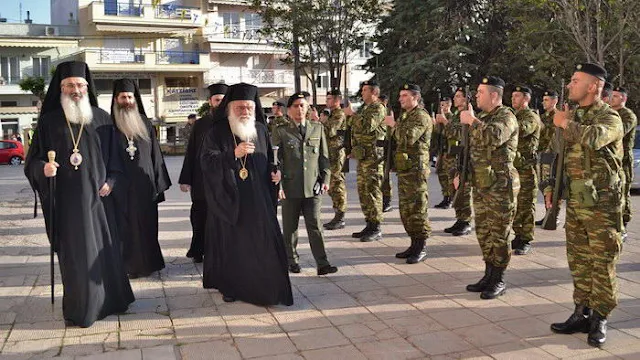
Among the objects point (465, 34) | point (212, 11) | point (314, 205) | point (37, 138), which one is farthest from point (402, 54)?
point (37, 138)

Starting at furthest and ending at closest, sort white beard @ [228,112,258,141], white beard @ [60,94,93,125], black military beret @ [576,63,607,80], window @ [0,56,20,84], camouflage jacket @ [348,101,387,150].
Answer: window @ [0,56,20,84]
camouflage jacket @ [348,101,387,150]
white beard @ [228,112,258,141]
white beard @ [60,94,93,125]
black military beret @ [576,63,607,80]

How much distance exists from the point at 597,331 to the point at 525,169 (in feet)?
11.7

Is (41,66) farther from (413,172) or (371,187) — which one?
(413,172)

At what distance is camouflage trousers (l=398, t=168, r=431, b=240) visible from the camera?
7.14 meters

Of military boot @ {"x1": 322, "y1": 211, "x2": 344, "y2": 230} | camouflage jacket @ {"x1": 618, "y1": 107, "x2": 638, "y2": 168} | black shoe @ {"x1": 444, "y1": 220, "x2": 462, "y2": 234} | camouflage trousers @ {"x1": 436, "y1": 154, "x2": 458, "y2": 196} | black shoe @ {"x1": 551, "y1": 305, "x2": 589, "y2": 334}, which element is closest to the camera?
black shoe @ {"x1": 551, "y1": 305, "x2": 589, "y2": 334}

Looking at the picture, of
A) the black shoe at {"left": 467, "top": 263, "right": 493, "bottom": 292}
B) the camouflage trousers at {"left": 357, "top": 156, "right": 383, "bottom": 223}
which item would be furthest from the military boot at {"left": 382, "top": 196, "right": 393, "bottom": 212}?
the black shoe at {"left": 467, "top": 263, "right": 493, "bottom": 292}

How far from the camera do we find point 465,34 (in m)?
24.3

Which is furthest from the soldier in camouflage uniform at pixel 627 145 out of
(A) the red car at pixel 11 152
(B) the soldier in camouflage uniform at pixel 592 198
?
(A) the red car at pixel 11 152

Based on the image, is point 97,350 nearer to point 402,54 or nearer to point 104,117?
point 104,117

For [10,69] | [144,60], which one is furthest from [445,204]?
[10,69]

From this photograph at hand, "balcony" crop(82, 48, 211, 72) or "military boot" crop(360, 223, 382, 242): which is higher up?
"balcony" crop(82, 48, 211, 72)

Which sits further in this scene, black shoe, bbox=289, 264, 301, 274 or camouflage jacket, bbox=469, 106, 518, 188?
black shoe, bbox=289, 264, 301, 274

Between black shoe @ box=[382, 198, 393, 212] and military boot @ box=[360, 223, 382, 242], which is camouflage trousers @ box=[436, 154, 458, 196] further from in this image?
military boot @ box=[360, 223, 382, 242]

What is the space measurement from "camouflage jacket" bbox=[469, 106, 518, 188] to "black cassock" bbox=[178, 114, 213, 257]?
3.20 meters
